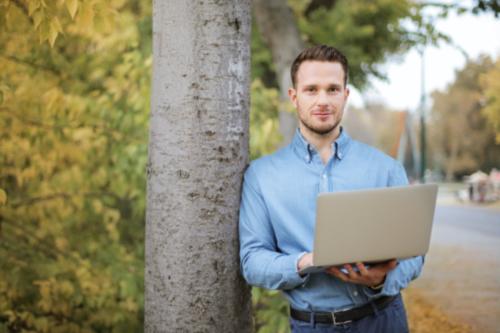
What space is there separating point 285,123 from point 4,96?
4.81m

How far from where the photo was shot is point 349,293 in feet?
7.02

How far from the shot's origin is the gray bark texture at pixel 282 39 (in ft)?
23.4

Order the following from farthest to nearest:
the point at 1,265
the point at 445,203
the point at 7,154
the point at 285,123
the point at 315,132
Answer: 1. the point at 445,203
2. the point at 285,123
3. the point at 7,154
4. the point at 1,265
5. the point at 315,132

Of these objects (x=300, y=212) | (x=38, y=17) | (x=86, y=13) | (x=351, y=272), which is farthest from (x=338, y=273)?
(x=38, y=17)

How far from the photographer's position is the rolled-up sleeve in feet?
6.76

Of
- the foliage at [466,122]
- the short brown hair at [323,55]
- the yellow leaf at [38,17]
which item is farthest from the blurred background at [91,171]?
the foliage at [466,122]

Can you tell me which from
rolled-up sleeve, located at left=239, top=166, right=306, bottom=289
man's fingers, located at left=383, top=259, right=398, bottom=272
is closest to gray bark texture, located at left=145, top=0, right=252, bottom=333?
rolled-up sleeve, located at left=239, top=166, right=306, bottom=289

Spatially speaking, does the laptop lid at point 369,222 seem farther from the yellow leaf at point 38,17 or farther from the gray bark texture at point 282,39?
the gray bark texture at point 282,39

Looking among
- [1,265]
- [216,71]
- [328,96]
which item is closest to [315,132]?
[328,96]

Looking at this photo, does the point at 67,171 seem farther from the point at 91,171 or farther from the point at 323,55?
the point at 323,55

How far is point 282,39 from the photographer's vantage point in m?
7.16

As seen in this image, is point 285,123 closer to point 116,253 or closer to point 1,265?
point 116,253

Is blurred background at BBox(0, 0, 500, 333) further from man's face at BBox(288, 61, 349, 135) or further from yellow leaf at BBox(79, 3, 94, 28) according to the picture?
man's face at BBox(288, 61, 349, 135)

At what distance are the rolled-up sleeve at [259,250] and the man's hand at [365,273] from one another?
146 millimetres
